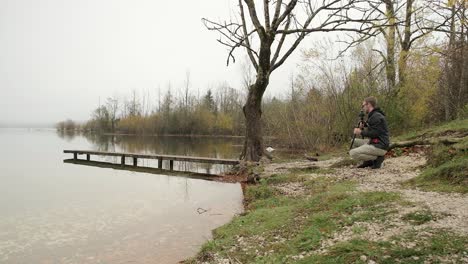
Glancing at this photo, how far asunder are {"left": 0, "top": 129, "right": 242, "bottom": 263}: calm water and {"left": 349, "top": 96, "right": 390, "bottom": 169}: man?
413 centimetres

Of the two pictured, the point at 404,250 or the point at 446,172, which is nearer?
the point at 404,250

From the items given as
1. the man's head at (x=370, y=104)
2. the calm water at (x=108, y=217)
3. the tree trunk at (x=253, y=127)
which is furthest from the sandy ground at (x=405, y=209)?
the tree trunk at (x=253, y=127)

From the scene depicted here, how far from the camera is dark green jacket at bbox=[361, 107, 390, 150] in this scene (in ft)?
A: 31.3

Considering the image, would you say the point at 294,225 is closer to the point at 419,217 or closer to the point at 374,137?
the point at 419,217

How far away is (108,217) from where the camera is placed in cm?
967

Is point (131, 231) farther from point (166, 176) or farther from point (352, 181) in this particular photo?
point (166, 176)

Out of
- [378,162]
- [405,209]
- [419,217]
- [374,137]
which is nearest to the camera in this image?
[419,217]

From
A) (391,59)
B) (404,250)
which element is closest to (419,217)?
(404,250)

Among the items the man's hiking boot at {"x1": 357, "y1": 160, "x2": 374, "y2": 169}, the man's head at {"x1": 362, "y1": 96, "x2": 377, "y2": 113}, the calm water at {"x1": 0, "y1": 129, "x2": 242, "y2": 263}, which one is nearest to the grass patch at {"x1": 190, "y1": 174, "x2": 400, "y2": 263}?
the calm water at {"x1": 0, "y1": 129, "x2": 242, "y2": 263}

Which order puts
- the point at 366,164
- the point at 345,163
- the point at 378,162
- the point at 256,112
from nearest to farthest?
the point at 378,162, the point at 366,164, the point at 345,163, the point at 256,112

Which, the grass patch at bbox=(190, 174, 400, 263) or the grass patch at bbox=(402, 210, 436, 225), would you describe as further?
the grass patch at bbox=(190, 174, 400, 263)

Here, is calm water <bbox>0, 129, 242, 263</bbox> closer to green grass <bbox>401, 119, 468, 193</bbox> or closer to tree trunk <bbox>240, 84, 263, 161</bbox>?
tree trunk <bbox>240, 84, 263, 161</bbox>

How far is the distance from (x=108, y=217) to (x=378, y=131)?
832 centimetres

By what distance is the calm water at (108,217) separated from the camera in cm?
698
